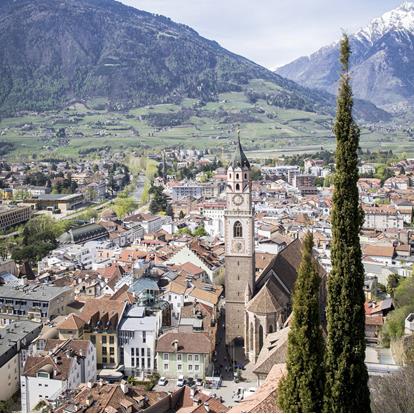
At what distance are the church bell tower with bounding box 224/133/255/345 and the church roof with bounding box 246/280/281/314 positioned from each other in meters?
1.16

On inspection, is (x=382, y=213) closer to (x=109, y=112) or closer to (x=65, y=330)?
(x=65, y=330)

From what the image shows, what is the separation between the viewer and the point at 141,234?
208 feet

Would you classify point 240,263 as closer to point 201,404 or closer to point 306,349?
point 201,404

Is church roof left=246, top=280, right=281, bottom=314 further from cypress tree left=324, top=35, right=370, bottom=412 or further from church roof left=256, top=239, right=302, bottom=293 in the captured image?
cypress tree left=324, top=35, right=370, bottom=412

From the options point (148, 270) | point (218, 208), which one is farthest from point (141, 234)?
point (148, 270)

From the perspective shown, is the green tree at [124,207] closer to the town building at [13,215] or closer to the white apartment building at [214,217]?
the town building at [13,215]

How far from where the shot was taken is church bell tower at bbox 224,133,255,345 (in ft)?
94.8

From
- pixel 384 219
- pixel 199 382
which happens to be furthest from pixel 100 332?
pixel 384 219

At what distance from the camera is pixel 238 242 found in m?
29.1

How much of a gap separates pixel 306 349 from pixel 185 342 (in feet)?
62.6

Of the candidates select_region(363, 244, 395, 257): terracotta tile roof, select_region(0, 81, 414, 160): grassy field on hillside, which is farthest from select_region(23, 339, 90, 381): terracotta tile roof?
select_region(0, 81, 414, 160): grassy field on hillside

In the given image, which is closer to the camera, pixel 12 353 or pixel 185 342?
pixel 12 353

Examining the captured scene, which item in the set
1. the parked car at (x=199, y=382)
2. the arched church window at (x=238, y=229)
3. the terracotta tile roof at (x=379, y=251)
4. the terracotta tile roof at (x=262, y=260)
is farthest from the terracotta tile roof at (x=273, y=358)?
the terracotta tile roof at (x=379, y=251)

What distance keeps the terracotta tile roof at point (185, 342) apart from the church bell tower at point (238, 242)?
1.78m
